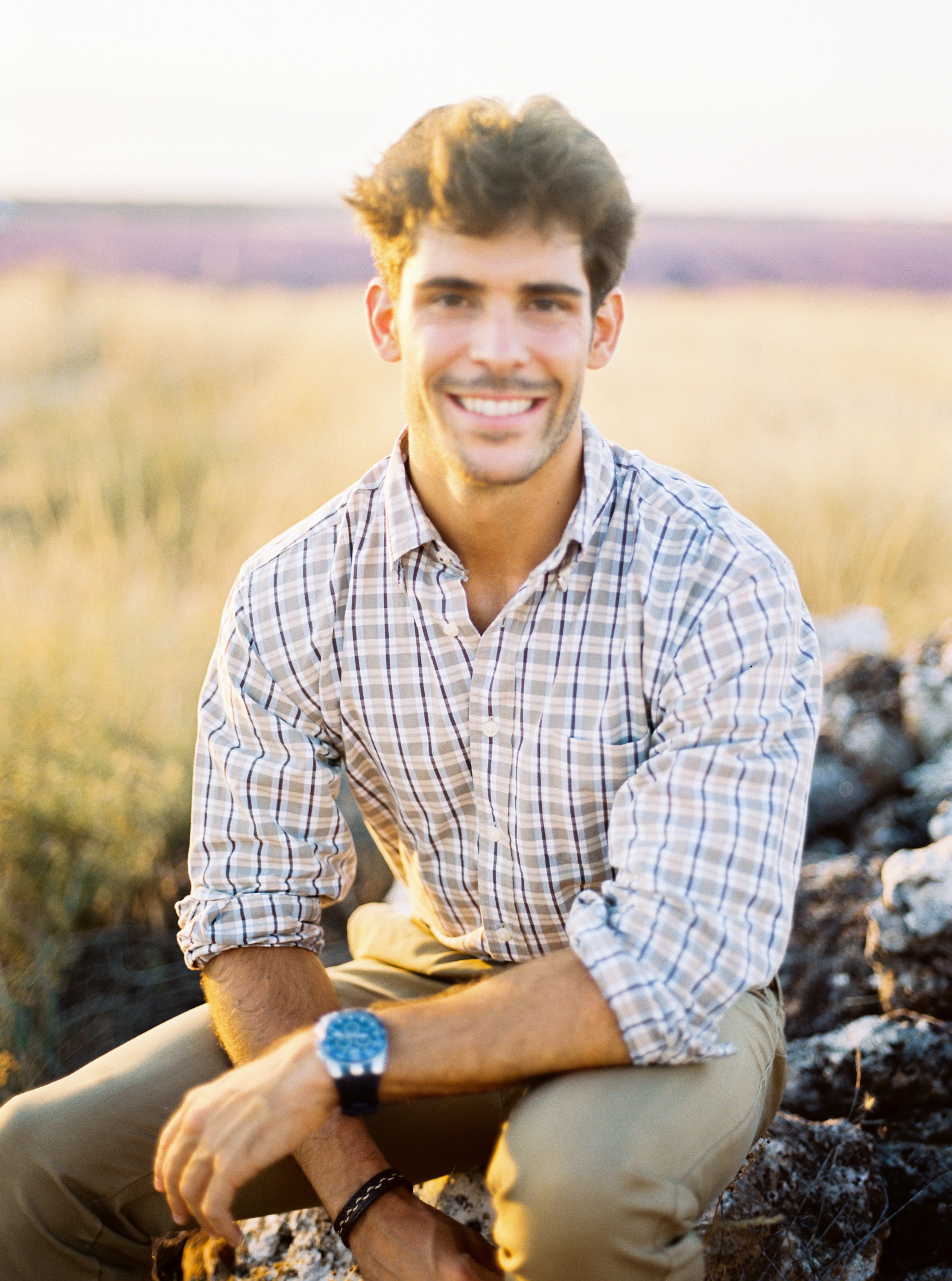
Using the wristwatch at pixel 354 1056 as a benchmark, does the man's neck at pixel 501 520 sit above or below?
above

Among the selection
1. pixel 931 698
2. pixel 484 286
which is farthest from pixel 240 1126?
pixel 931 698

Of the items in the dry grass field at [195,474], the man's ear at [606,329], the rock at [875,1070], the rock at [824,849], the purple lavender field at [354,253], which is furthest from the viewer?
the purple lavender field at [354,253]

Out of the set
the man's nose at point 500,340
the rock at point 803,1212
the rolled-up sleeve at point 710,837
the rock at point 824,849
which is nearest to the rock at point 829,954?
the rock at point 824,849

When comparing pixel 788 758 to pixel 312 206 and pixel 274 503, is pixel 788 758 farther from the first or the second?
pixel 312 206

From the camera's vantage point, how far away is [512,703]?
192 centimetres

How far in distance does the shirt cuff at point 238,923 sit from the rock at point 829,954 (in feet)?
4.38

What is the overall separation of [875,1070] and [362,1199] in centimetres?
124

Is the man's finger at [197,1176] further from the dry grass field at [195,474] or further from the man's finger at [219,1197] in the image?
the dry grass field at [195,474]

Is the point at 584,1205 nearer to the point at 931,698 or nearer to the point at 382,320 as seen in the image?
the point at 382,320

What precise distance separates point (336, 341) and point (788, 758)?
11622 millimetres

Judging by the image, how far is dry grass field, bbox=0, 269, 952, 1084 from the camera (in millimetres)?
3504

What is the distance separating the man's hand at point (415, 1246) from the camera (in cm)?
160

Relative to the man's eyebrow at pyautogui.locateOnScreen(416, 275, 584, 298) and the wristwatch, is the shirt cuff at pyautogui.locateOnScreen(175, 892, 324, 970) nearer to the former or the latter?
the wristwatch

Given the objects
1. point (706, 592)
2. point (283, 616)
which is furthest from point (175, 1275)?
point (706, 592)
